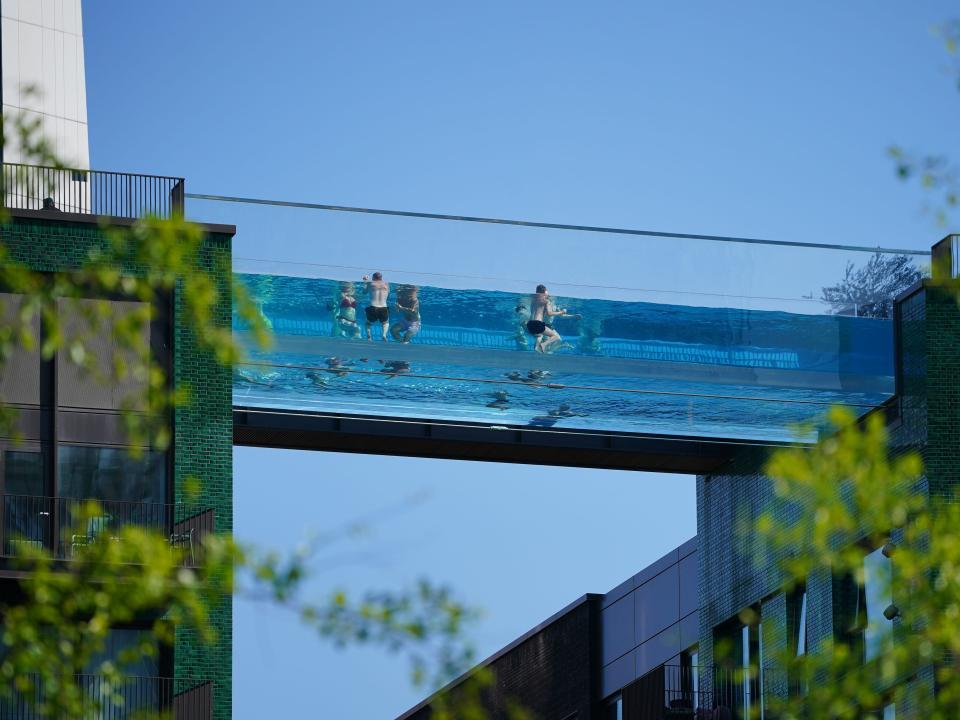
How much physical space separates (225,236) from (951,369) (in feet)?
37.6

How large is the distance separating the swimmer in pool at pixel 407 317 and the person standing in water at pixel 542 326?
1739 mm

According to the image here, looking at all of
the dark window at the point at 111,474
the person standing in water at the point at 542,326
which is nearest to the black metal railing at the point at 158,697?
the dark window at the point at 111,474

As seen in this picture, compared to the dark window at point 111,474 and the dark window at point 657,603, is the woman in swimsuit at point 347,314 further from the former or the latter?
the dark window at point 657,603

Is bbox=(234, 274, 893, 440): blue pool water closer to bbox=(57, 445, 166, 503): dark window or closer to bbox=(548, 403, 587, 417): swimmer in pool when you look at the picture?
bbox=(548, 403, 587, 417): swimmer in pool

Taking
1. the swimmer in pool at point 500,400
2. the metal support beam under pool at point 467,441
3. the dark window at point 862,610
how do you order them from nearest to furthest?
the swimmer in pool at point 500,400 → the dark window at point 862,610 → the metal support beam under pool at point 467,441

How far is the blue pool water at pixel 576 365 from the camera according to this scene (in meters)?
29.2

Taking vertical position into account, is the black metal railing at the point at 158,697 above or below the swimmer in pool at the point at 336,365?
below

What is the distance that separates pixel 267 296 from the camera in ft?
94.9

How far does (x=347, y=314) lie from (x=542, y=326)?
118 inches

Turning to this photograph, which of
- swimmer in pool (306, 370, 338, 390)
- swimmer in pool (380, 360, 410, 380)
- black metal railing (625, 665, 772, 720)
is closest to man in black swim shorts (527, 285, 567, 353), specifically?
swimmer in pool (380, 360, 410, 380)

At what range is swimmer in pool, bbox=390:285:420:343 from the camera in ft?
96.0

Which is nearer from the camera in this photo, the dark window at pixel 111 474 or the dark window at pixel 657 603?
the dark window at pixel 111 474

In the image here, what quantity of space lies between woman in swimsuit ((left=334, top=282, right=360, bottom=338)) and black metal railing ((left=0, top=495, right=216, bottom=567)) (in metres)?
3.36

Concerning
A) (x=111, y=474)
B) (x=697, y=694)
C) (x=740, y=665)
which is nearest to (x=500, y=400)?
(x=111, y=474)
